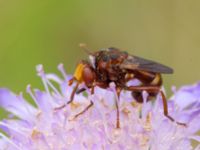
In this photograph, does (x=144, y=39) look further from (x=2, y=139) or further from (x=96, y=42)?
(x=2, y=139)

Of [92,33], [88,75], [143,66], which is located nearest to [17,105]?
[88,75]

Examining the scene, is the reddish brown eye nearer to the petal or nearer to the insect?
the insect

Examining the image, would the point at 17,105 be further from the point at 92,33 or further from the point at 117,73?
the point at 92,33

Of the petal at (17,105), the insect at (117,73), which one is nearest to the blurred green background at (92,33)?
the petal at (17,105)

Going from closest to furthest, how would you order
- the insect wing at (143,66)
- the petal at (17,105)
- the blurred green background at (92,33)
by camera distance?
the insect wing at (143,66) → the petal at (17,105) → the blurred green background at (92,33)


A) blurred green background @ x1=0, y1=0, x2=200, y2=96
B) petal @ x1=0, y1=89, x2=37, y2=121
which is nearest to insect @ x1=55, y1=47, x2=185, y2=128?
petal @ x1=0, y1=89, x2=37, y2=121

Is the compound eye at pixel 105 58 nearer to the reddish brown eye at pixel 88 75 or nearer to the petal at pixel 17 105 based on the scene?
the reddish brown eye at pixel 88 75
